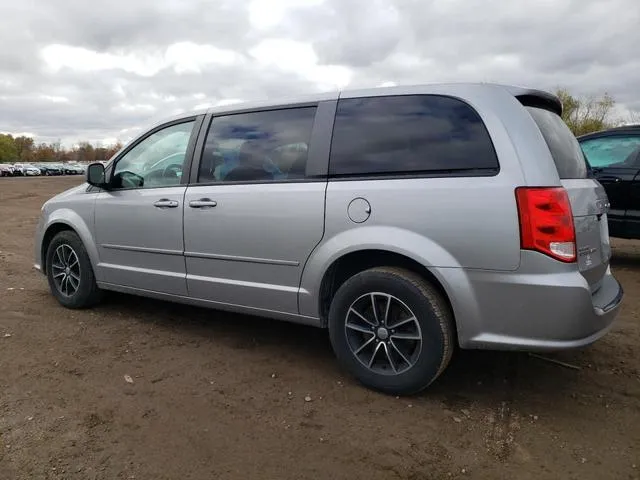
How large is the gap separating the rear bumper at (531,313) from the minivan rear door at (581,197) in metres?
0.18

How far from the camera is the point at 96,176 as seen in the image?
15.2 feet

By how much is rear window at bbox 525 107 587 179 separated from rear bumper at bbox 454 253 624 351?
647 mm

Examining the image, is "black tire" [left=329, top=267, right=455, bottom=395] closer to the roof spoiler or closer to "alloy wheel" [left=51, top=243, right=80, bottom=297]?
the roof spoiler

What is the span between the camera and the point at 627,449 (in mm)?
2691

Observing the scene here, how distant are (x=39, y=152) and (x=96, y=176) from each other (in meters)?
122

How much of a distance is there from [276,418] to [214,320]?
1.87 metres

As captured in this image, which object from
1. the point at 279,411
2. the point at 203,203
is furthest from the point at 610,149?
the point at 279,411

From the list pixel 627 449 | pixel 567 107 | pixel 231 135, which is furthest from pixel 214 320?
pixel 567 107

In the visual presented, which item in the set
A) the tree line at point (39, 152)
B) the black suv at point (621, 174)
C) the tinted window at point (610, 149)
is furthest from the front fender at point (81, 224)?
the tree line at point (39, 152)

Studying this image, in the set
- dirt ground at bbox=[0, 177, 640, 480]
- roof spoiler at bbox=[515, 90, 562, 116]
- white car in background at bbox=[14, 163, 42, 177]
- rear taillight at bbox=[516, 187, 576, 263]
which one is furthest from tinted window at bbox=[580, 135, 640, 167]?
white car in background at bbox=[14, 163, 42, 177]

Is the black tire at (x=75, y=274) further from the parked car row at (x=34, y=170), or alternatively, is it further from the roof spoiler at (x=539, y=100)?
the parked car row at (x=34, y=170)

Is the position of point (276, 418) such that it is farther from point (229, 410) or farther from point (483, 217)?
point (483, 217)

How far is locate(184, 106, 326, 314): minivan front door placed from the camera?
350 centimetres

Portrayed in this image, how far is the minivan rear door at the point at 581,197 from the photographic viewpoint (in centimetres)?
292
